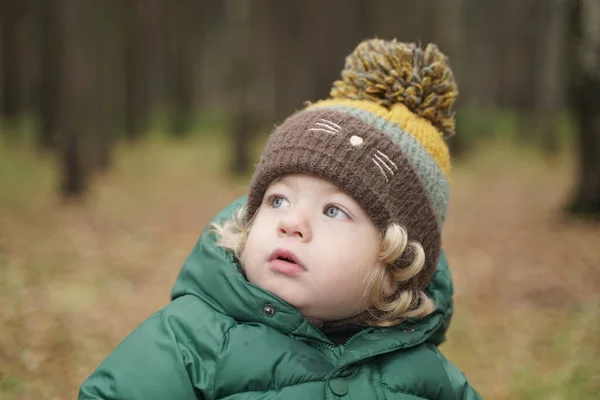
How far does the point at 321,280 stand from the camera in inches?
89.0

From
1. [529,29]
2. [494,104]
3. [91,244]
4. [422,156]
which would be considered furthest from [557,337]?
[494,104]

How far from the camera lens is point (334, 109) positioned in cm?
252

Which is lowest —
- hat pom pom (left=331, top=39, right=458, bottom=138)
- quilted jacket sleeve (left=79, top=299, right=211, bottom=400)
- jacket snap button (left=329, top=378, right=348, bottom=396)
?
jacket snap button (left=329, top=378, right=348, bottom=396)

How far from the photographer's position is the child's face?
2.25 m

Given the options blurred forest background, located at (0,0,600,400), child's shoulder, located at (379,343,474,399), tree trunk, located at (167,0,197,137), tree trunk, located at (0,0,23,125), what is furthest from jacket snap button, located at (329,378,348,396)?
tree trunk, located at (167,0,197,137)

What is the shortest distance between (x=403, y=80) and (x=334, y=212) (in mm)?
636

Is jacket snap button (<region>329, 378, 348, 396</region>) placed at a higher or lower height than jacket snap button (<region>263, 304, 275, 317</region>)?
lower

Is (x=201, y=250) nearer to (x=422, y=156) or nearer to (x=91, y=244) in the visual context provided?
(x=422, y=156)

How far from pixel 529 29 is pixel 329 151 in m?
20.5

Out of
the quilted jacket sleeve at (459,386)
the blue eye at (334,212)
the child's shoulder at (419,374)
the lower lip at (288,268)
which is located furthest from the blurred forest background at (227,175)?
the blue eye at (334,212)

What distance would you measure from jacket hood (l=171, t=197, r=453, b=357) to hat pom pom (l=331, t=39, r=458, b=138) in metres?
0.68

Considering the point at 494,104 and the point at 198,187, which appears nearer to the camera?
the point at 198,187

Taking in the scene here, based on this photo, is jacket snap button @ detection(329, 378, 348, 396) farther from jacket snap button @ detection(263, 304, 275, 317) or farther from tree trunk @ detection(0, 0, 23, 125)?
tree trunk @ detection(0, 0, 23, 125)

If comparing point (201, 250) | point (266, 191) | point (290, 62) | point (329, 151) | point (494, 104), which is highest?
point (329, 151)
